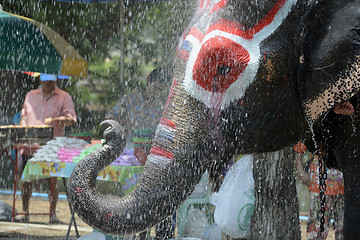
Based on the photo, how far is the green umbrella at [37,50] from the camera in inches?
234

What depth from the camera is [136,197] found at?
5.91ft

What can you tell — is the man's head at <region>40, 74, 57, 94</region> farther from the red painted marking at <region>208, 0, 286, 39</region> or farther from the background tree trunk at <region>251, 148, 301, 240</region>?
the red painted marking at <region>208, 0, 286, 39</region>

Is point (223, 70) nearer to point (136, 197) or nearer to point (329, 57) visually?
point (329, 57)

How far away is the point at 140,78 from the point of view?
30.5 feet

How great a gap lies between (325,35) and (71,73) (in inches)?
185

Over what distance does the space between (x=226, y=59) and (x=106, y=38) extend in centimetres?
803

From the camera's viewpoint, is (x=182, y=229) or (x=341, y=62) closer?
(x=341, y=62)

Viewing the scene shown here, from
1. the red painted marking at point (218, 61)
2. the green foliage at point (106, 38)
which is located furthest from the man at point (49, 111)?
the red painted marking at point (218, 61)

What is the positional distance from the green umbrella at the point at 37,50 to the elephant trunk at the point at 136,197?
4.44 meters

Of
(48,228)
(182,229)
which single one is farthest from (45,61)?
(182,229)

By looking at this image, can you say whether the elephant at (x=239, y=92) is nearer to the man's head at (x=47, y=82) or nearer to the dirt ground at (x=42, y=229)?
the dirt ground at (x=42, y=229)

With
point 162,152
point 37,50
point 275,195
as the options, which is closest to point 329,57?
point 162,152

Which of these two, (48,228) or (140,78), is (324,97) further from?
(140,78)

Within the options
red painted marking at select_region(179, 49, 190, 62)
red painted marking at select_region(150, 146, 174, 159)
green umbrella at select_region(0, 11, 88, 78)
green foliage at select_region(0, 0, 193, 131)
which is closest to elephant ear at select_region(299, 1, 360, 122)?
red painted marking at select_region(179, 49, 190, 62)
